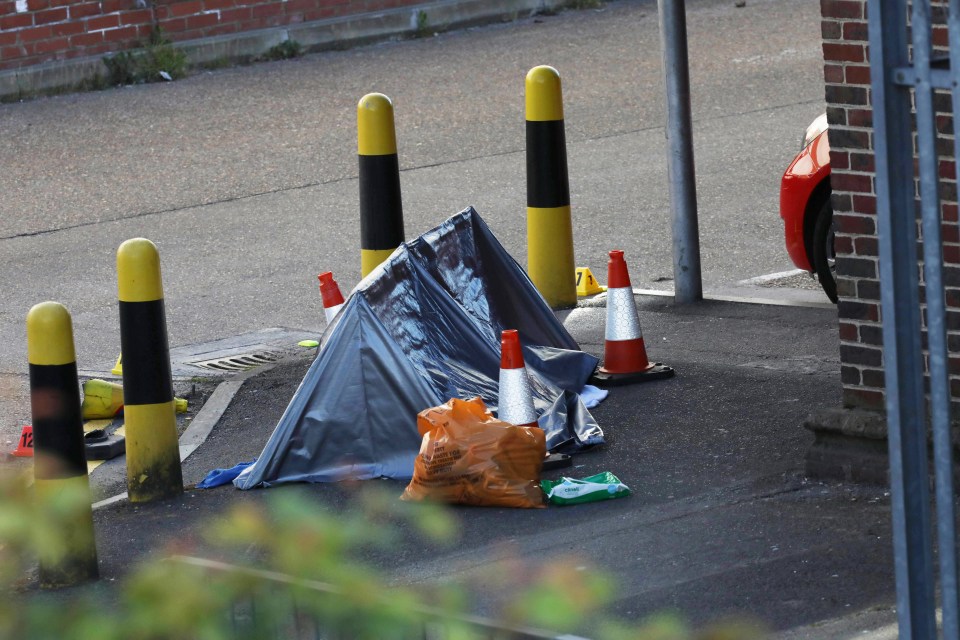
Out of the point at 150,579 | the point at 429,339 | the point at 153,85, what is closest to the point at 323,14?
the point at 153,85

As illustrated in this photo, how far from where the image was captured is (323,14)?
16.5m

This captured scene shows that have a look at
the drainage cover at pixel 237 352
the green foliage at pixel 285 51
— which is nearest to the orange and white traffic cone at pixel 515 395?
the drainage cover at pixel 237 352

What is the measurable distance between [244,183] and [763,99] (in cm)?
467

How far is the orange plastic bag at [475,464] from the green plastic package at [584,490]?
0.19 feet

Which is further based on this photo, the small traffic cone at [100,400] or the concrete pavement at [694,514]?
the small traffic cone at [100,400]

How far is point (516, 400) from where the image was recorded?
19.3 ft

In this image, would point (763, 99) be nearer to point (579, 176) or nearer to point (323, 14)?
point (579, 176)

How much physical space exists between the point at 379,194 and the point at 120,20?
8730mm

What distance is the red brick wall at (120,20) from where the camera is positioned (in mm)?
14586

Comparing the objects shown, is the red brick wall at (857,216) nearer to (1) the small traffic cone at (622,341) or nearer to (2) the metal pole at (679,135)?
(1) the small traffic cone at (622,341)

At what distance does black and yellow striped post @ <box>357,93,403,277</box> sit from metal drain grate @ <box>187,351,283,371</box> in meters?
0.74

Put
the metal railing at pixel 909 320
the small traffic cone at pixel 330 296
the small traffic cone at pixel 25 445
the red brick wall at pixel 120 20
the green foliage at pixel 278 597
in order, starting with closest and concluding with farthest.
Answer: the green foliage at pixel 278 597 → the metal railing at pixel 909 320 → the small traffic cone at pixel 25 445 → the small traffic cone at pixel 330 296 → the red brick wall at pixel 120 20

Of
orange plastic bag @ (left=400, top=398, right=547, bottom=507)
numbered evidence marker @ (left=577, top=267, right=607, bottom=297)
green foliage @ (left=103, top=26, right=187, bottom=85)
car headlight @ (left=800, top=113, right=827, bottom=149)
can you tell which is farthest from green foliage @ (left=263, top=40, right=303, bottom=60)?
orange plastic bag @ (left=400, top=398, right=547, bottom=507)

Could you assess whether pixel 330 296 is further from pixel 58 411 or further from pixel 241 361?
pixel 58 411
